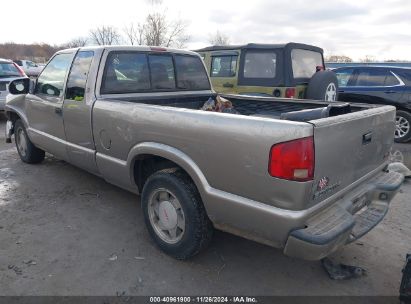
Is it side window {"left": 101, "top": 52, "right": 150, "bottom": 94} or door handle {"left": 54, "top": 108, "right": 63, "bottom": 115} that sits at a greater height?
side window {"left": 101, "top": 52, "right": 150, "bottom": 94}

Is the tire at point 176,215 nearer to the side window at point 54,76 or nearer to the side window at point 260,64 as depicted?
the side window at point 54,76

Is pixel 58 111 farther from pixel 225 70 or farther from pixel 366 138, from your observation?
pixel 225 70

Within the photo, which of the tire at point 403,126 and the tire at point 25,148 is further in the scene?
the tire at point 403,126

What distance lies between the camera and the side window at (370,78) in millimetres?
7853

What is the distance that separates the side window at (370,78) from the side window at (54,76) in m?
6.80

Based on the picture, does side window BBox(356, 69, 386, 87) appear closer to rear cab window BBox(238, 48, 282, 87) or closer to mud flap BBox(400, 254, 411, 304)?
rear cab window BBox(238, 48, 282, 87)

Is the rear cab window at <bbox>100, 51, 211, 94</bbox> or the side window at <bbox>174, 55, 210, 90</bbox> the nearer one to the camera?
the rear cab window at <bbox>100, 51, 211, 94</bbox>

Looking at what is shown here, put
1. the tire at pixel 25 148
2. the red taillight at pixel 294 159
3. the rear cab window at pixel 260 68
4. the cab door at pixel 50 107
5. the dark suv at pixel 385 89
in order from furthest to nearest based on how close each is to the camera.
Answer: the dark suv at pixel 385 89, the rear cab window at pixel 260 68, the tire at pixel 25 148, the cab door at pixel 50 107, the red taillight at pixel 294 159

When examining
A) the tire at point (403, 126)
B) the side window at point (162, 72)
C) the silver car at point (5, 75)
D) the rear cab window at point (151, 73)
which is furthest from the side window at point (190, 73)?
the silver car at point (5, 75)

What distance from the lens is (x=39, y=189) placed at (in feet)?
14.9

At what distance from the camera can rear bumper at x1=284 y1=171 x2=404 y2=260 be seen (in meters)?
2.13

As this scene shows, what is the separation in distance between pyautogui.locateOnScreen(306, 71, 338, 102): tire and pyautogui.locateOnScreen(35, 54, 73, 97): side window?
171 inches

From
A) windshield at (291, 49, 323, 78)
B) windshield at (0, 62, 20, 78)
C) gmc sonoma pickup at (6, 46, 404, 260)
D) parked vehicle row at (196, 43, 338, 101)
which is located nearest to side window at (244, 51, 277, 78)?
parked vehicle row at (196, 43, 338, 101)

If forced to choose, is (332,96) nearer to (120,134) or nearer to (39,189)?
(120,134)
